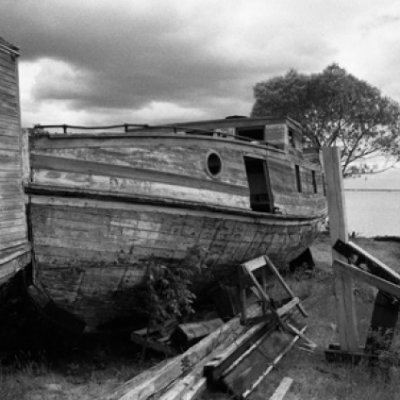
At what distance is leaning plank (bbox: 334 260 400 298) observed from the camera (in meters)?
6.06

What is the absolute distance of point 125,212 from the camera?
21.9 feet

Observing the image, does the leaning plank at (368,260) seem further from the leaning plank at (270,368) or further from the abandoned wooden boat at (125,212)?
the abandoned wooden boat at (125,212)

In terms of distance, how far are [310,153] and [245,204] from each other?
30.6 feet

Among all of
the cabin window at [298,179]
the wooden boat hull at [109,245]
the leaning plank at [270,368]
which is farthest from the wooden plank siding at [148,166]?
the cabin window at [298,179]

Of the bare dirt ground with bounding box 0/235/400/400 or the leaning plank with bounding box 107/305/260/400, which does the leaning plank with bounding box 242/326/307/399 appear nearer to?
the bare dirt ground with bounding box 0/235/400/400

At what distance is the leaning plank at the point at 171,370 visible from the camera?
199 inches

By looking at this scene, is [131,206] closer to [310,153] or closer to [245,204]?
[245,204]

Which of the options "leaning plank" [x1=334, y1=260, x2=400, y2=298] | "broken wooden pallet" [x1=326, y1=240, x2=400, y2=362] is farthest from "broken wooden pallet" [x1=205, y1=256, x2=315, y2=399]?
"leaning plank" [x1=334, y1=260, x2=400, y2=298]

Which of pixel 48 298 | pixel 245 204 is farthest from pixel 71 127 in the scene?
pixel 245 204

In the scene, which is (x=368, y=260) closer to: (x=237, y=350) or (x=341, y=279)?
(x=341, y=279)

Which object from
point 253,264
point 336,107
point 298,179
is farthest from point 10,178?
point 336,107

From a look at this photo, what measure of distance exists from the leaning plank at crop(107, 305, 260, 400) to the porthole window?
118 inches

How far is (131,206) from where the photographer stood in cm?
671

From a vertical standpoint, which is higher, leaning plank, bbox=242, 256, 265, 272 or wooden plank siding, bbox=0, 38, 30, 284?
wooden plank siding, bbox=0, 38, 30, 284
